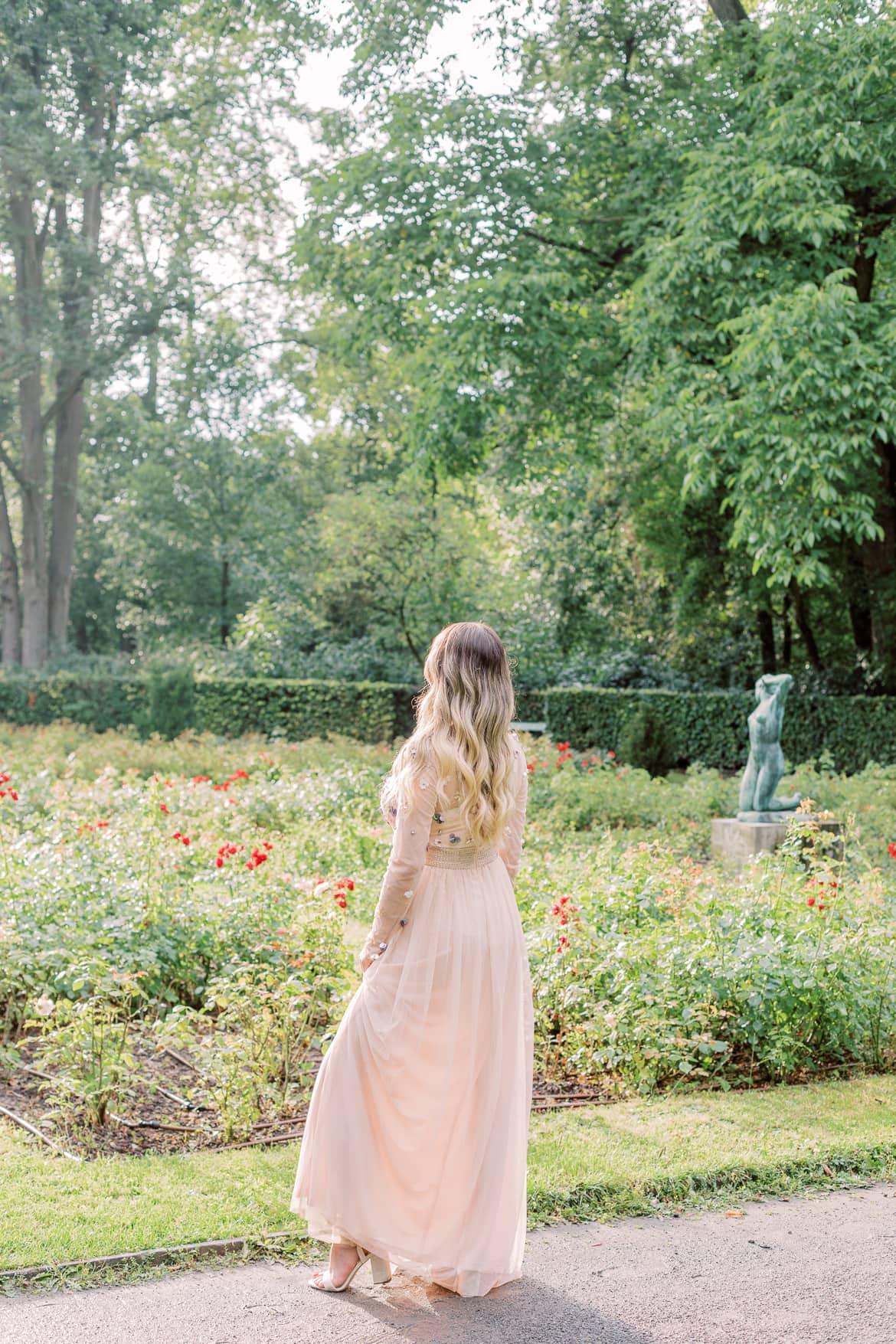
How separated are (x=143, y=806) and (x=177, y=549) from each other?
23475 mm

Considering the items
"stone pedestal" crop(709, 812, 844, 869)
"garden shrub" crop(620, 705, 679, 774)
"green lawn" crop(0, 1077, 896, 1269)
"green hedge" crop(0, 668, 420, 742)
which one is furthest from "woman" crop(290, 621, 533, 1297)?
"green hedge" crop(0, 668, 420, 742)

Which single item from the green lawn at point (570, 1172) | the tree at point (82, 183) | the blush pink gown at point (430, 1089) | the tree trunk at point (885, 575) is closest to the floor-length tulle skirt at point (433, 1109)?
the blush pink gown at point (430, 1089)

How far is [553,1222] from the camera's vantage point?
11.8 feet

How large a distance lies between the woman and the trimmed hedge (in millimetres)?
12672

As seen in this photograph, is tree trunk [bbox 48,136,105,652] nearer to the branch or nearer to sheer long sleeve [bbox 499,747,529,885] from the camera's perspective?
the branch

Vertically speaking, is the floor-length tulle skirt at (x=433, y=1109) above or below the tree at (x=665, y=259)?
below

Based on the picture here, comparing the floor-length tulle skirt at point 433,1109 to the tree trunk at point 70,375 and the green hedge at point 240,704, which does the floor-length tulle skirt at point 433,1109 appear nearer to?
the green hedge at point 240,704

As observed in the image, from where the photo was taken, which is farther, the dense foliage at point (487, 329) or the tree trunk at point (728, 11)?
the tree trunk at point (728, 11)

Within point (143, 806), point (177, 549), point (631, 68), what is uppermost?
point (631, 68)

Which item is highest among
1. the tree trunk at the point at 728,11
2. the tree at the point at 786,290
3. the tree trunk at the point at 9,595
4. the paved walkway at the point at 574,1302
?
the tree trunk at the point at 728,11

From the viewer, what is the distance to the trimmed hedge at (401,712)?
53.4ft

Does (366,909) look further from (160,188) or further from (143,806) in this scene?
(160,188)

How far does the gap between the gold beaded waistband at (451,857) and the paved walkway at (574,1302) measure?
110 cm

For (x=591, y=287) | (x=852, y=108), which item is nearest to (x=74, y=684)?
(x=591, y=287)
